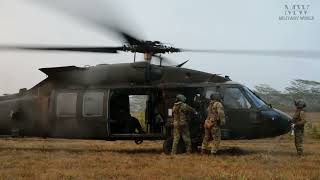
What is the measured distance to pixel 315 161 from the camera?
9.95 m

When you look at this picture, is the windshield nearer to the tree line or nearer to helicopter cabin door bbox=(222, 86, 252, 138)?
helicopter cabin door bbox=(222, 86, 252, 138)

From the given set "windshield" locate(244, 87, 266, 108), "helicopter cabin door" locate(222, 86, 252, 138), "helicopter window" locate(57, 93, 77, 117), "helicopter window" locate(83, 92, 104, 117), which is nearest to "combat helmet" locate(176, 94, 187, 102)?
"helicopter cabin door" locate(222, 86, 252, 138)

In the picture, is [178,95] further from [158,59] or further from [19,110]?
[19,110]

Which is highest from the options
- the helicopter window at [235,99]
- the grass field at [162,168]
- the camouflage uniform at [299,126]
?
the helicopter window at [235,99]

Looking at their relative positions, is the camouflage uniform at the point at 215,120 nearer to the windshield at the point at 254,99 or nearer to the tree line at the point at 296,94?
the windshield at the point at 254,99

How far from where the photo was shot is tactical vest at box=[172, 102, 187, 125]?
11.4 m

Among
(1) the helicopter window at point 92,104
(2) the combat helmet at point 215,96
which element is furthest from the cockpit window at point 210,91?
(1) the helicopter window at point 92,104

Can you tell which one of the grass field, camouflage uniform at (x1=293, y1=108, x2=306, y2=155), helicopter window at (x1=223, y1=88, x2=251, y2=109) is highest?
helicopter window at (x1=223, y1=88, x2=251, y2=109)

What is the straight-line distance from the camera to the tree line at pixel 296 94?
54688 millimetres

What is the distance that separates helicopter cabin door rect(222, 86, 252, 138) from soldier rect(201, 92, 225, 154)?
0.59 meters

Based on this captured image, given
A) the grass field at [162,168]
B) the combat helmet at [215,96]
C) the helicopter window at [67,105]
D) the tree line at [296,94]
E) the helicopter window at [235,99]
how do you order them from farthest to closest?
1. the tree line at [296,94]
2. the helicopter window at [67,105]
3. the helicopter window at [235,99]
4. the combat helmet at [215,96]
5. the grass field at [162,168]

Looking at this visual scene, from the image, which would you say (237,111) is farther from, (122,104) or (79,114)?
(79,114)

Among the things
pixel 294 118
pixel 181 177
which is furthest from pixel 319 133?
pixel 181 177

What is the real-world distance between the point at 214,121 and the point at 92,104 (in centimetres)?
342
